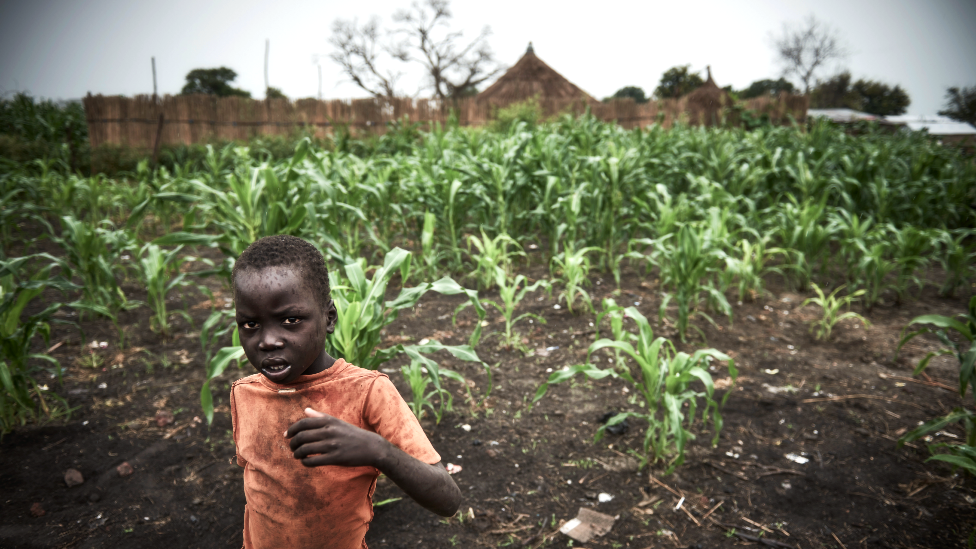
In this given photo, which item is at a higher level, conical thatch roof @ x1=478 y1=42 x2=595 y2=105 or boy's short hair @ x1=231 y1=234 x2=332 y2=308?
conical thatch roof @ x1=478 y1=42 x2=595 y2=105

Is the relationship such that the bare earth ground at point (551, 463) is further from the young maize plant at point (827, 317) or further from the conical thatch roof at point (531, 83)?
the conical thatch roof at point (531, 83)

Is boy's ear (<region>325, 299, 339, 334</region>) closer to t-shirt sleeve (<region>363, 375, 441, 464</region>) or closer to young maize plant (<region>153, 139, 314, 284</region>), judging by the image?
t-shirt sleeve (<region>363, 375, 441, 464</region>)

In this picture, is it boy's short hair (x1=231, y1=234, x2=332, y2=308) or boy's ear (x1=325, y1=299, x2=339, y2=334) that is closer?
boy's short hair (x1=231, y1=234, x2=332, y2=308)

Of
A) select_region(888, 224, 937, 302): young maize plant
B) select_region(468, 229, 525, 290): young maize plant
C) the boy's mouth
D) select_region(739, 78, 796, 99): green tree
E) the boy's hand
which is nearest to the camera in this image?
the boy's hand

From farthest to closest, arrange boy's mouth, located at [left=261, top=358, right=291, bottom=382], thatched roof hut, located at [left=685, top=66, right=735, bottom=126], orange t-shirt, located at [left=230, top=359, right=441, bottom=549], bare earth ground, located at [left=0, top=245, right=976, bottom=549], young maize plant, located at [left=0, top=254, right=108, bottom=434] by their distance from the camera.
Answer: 1. thatched roof hut, located at [left=685, top=66, right=735, bottom=126]
2. young maize plant, located at [left=0, top=254, right=108, bottom=434]
3. bare earth ground, located at [left=0, top=245, right=976, bottom=549]
4. orange t-shirt, located at [left=230, top=359, right=441, bottom=549]
5. boy's mouth, located at [left=261, top=358, right=291, bottom=382]

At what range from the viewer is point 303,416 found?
3.13 feet

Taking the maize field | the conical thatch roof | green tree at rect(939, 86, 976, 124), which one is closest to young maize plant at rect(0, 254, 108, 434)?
the maize field

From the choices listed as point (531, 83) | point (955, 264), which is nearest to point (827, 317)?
point (955, 264)

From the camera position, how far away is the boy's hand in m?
0.72

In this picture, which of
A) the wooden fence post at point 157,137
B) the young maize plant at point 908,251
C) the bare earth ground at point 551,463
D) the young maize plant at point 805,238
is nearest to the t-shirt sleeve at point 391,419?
the bare earth ground at point 551,463

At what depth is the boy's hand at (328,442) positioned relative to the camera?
2.37 feet

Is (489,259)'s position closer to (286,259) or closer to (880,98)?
(286,259)

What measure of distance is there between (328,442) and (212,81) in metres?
53.4

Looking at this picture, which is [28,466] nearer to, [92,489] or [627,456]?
[92,489]
